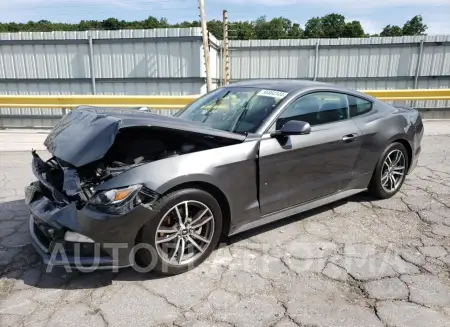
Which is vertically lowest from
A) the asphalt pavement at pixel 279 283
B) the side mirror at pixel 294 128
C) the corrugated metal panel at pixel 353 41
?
the asphalt pavement at pixel 279 283

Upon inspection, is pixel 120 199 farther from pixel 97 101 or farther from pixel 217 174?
pixel 97 101

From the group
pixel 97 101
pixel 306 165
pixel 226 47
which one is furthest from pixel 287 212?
pixel 226 47

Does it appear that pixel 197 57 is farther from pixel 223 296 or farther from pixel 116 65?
pixel 223 296

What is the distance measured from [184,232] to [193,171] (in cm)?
52

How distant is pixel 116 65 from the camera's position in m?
11.9

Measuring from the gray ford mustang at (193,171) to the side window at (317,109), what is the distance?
1 centimetres

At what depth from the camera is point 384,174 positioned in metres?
4.36

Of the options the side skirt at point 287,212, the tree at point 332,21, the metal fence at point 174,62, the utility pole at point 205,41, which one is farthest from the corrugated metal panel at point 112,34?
the tree at point 332,21

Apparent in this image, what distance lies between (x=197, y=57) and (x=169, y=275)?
9.81 m

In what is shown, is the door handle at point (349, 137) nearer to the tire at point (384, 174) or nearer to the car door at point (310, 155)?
the car door at point (310, 155)

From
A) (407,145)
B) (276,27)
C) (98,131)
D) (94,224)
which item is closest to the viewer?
(94,224)

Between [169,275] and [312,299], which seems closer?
[312,299]

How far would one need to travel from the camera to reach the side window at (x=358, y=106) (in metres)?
4.07

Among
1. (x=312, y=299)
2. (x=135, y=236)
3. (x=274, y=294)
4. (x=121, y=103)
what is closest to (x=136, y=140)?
(x=135, y=236)
